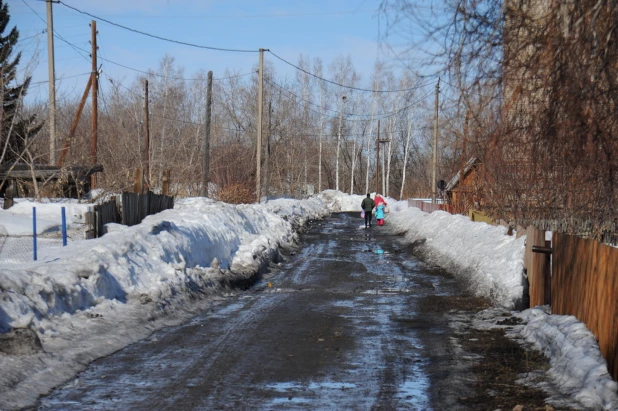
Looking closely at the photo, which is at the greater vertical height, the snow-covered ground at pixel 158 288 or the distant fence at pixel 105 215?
the distant fence at pixel 105 215

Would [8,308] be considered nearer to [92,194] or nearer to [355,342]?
[355,342]

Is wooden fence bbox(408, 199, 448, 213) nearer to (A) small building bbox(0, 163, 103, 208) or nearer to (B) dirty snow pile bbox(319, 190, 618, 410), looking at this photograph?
(B) dirty snow pile bbox(319, 190, 618, 410)

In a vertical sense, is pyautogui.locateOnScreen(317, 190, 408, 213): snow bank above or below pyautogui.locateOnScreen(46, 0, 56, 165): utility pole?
below

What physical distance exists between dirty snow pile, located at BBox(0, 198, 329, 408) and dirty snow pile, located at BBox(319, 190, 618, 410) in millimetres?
5077

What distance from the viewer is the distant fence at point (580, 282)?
7168 millimetres

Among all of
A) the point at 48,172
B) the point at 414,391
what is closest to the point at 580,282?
the point at 414,391

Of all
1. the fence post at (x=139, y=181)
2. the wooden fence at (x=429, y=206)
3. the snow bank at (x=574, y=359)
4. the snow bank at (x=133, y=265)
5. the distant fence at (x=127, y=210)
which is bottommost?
the snow bank at (x=574, y=359)

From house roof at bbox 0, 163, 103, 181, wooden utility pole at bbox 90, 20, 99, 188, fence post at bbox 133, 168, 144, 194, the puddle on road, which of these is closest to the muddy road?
the puddle on road

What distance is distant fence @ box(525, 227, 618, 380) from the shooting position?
717 centimetres

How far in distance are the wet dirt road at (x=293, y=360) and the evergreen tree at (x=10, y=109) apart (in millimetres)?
16467

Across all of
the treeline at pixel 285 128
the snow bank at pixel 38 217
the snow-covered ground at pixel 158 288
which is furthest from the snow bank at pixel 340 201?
the snow-covered ground at pixel 158 288

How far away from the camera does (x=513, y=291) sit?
12.2 meters

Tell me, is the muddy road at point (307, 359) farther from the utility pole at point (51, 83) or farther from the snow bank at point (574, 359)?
the utility pole at point (51, 83)

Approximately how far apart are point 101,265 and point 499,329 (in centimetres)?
613
